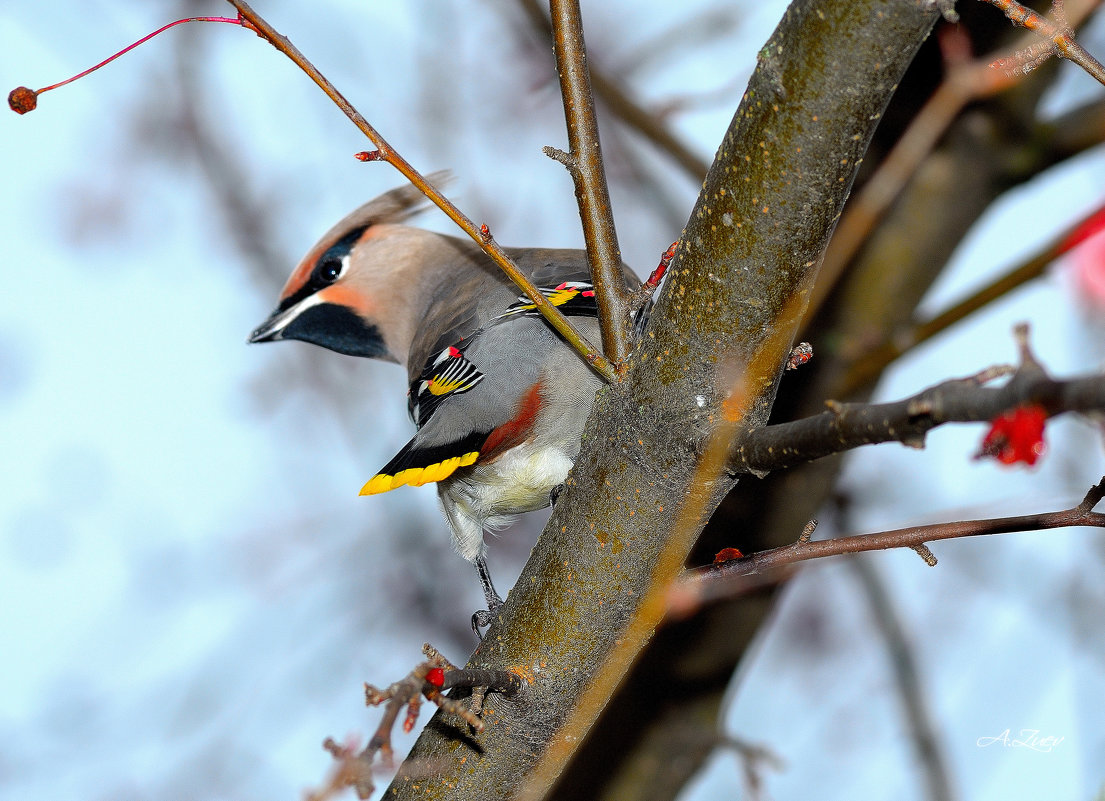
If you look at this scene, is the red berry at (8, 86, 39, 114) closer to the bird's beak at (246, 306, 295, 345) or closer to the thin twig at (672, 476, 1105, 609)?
the thin twig at (672, 476, 1105, 609)

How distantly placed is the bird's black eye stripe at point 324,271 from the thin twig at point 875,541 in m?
2.45

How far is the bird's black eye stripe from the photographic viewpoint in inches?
164

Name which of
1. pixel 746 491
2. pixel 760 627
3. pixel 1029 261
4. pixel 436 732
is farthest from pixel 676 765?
pixel 1029 261

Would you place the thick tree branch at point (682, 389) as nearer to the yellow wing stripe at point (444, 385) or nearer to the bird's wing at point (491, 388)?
the bird's wing at point (491, 388)

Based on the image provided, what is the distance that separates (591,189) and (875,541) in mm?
784

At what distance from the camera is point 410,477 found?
263cm

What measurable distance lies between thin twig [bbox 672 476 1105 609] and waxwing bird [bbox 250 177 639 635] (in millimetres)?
881

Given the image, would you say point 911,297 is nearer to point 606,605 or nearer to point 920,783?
point 920,783

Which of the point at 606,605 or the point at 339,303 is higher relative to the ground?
the point at 339,303

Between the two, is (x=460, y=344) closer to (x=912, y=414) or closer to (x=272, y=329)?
(x=272, y=329)

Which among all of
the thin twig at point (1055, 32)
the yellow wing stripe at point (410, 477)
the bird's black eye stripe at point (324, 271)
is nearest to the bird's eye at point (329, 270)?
the bird's black eye stripe at point (324, 271)

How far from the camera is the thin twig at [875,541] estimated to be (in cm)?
156

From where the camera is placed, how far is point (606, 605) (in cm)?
205

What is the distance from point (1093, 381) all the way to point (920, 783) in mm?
3481
